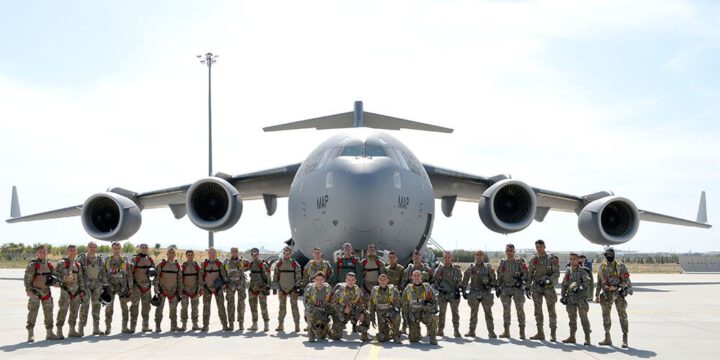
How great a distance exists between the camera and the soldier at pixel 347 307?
9.13 meters

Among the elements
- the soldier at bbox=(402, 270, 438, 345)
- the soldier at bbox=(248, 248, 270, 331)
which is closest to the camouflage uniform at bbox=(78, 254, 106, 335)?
the soldier at bbox=(248, 248, 270, 331)

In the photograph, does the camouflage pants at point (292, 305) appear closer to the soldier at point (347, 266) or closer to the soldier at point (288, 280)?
the soldier at point (288, 280)

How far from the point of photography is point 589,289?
30.3 ft

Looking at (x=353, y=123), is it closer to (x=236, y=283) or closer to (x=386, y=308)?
(x=236, y=283)

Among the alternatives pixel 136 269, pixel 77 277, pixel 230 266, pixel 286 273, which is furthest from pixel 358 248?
pixel 77 277

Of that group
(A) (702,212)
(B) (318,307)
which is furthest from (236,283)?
(A) (702,212)

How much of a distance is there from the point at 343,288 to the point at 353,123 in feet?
31.9

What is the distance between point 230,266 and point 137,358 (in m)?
3.38

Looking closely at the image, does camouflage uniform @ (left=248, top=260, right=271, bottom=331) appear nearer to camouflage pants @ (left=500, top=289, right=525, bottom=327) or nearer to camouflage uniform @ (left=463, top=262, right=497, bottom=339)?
camouflage uniform @ (left=463, top=262, right=497, bottom=339)

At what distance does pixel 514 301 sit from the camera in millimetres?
9633

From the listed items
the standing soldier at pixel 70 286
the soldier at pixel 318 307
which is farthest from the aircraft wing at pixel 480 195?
the standing soldier at pixel 70 286

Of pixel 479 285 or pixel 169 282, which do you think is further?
pixel 169 282

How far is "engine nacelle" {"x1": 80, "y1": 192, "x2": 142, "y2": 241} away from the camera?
1705cm

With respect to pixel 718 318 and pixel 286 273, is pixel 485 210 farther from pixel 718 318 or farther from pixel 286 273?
pixel 286 273
